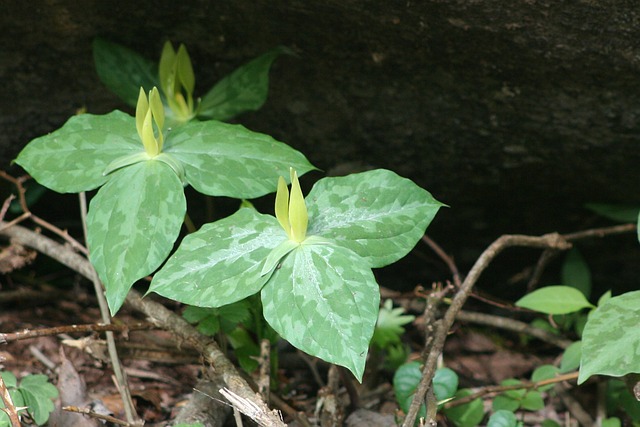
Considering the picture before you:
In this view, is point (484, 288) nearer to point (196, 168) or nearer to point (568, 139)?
point (568, 139)

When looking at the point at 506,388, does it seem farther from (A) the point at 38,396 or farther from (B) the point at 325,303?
(A) the point at 38,396

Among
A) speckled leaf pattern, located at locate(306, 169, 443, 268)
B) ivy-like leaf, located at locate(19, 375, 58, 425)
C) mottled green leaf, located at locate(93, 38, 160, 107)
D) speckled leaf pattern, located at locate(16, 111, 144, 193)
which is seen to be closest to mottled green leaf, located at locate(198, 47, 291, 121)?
mottled green leaf, located at locate(93, 38, 160, 107)

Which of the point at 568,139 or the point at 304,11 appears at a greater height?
the point at 304,11

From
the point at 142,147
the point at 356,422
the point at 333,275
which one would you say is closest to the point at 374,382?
the point at 356,422

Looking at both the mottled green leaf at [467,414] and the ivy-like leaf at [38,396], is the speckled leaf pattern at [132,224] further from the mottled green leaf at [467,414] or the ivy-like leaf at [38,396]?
the mottled green leaf at [467,414]

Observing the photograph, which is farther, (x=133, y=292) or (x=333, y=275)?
(x=133, y=292)

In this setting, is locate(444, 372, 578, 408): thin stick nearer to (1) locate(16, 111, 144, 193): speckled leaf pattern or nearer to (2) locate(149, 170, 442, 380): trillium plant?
(2) locate(149, 170, 442, 380): trillium plant
